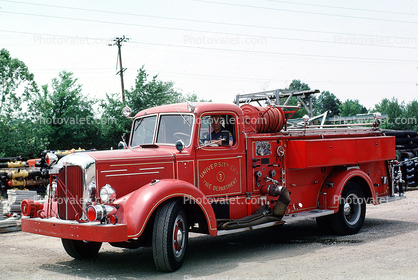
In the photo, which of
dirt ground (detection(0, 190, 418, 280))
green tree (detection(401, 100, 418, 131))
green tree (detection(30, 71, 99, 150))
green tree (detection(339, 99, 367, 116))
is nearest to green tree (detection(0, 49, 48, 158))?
green tree (detection(30, 71, 99, 150))

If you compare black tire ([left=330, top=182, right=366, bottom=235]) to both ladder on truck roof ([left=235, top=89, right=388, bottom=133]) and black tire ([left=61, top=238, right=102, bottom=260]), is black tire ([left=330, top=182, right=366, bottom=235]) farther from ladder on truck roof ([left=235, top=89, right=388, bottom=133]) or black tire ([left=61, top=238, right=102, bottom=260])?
black tire ([left=61, top=238, right=102, bottom=260])

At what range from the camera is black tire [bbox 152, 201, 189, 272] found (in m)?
5.71

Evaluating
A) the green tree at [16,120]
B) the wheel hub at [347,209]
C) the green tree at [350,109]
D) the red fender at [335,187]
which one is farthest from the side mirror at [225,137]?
the green tree at [350,109]

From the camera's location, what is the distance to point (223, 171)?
7.09 m

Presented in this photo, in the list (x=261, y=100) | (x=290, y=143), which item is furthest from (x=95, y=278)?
(x=261, y=100)

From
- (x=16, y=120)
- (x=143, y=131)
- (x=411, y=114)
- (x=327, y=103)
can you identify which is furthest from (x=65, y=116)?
(x=327, y=103)

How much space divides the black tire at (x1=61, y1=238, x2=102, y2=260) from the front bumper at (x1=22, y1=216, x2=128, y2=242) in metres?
0.83

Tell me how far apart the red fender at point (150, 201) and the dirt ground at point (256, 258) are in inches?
28.9

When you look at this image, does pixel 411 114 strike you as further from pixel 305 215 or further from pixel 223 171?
pixel 223 171

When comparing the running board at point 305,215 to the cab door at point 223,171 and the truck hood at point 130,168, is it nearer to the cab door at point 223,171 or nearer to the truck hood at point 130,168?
the cab door at point 223,171

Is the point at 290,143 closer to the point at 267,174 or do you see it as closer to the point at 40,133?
the point at 267,174

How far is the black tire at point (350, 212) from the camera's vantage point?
8.54 m

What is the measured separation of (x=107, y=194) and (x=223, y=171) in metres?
2.09

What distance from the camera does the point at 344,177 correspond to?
28.0 feet
